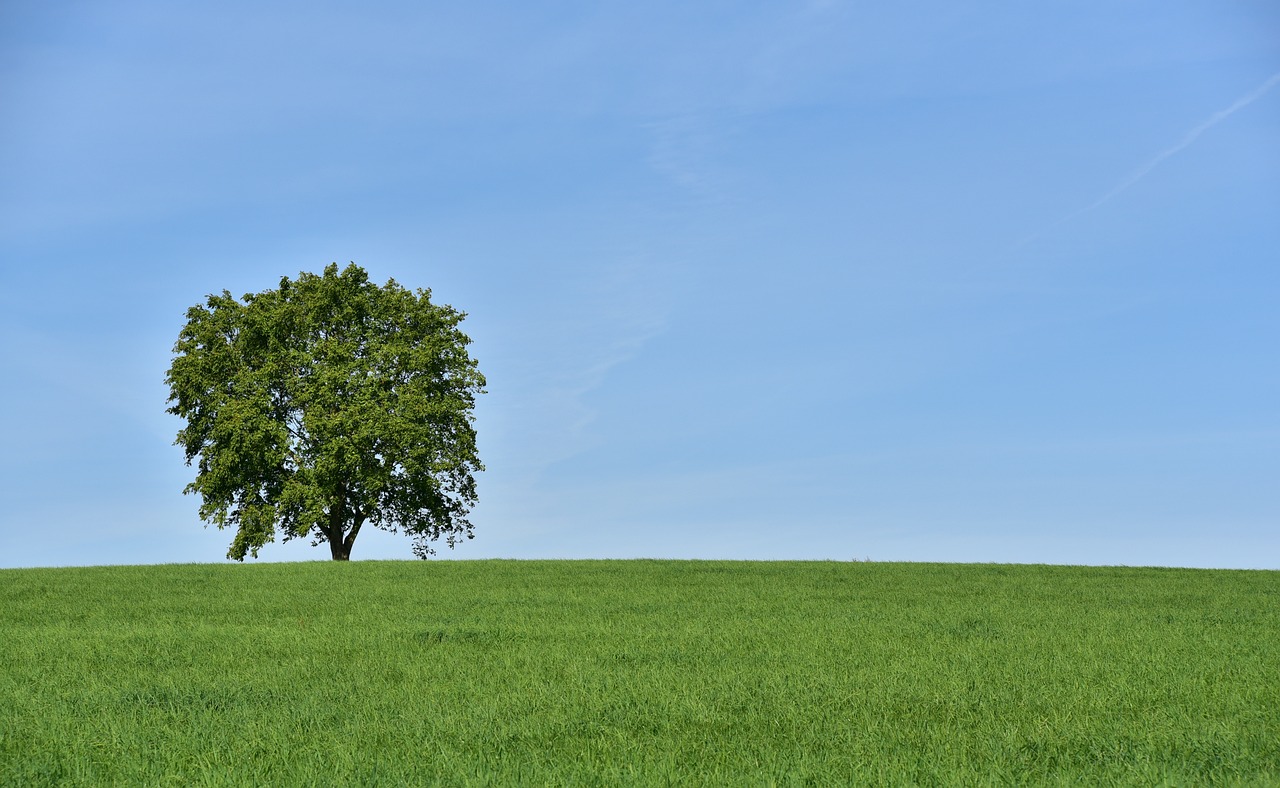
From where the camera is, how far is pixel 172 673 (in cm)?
1405

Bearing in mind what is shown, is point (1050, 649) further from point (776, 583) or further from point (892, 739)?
point (776, 583)

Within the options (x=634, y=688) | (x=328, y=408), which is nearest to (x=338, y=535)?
(x=328, y=408)

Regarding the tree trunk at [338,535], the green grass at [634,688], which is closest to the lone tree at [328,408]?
the tree trunk at [338,535]

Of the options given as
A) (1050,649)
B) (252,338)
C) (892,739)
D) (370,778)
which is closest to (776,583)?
(1050,649)

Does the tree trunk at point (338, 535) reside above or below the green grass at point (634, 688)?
above

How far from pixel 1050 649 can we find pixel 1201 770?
763 cm

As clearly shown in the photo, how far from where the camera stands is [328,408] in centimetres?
4025

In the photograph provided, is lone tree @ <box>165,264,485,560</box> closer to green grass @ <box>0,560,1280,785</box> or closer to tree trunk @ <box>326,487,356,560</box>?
tree trunk @ <box>326,487,356,560</box>

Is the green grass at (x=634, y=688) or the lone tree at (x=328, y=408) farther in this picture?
the lone tree at (x=328, y=408)

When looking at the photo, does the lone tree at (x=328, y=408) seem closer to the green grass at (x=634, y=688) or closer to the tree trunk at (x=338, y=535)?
the tree trunk at (x=338, y=535)

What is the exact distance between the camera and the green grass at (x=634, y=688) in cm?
846

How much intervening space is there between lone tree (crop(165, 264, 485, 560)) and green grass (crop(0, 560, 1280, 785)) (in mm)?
14192

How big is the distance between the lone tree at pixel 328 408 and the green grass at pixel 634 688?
46.6ft

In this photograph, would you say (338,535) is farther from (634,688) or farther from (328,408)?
(634,688)
